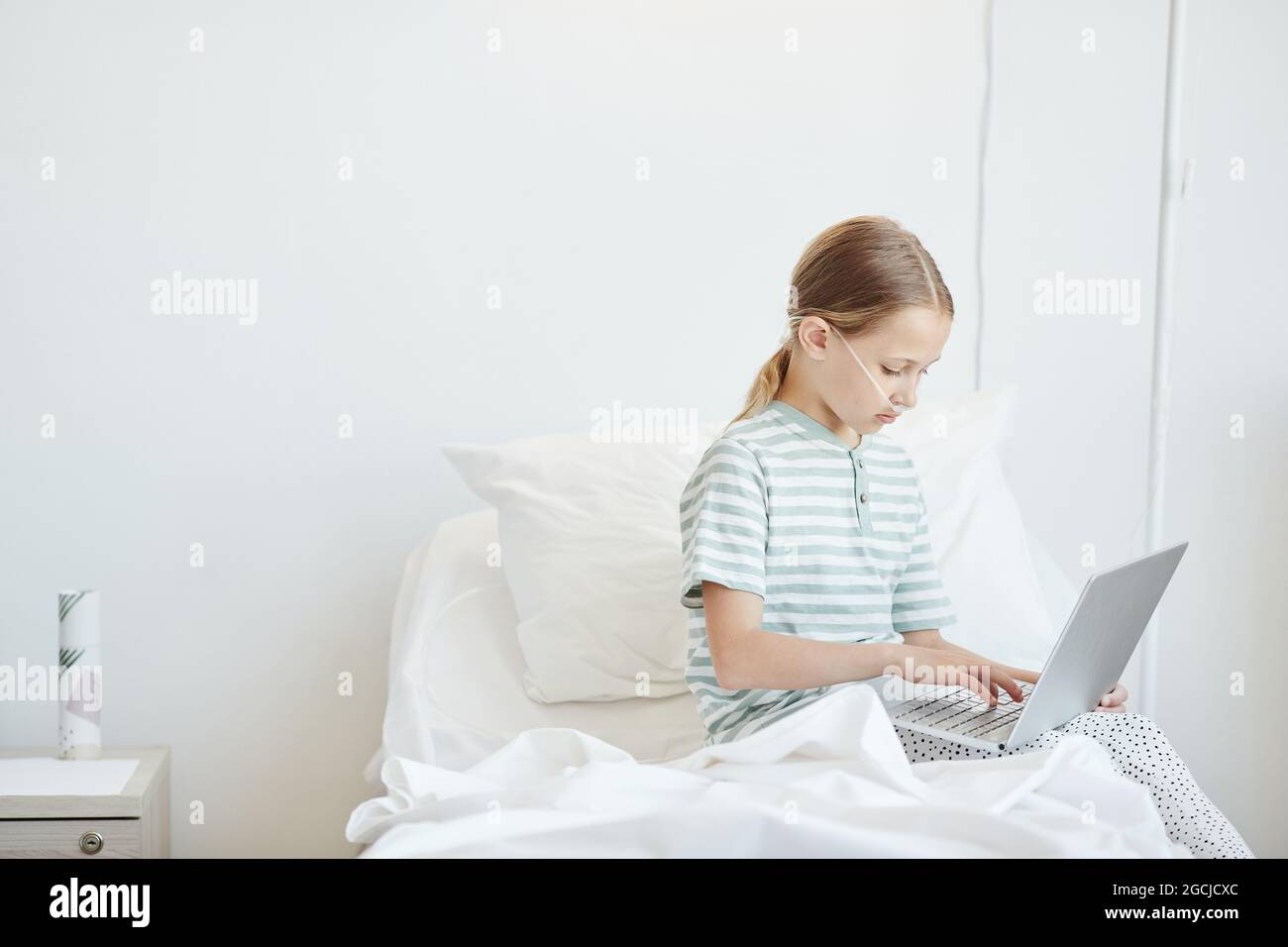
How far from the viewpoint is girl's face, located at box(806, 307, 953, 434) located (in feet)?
4.36

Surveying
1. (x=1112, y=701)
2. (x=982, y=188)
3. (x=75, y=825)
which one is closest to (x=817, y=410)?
(x=1112, y=701)

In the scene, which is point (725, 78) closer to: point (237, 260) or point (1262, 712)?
point (237, 260)

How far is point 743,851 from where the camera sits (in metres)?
0.89

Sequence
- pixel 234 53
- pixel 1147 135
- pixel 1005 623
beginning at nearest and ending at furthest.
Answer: pixel 1005 623
pixel 234 53
pixel 1147 135

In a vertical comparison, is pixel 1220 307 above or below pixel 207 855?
above

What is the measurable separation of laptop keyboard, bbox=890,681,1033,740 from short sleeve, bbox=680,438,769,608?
205mm

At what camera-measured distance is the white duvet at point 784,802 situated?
0.90m

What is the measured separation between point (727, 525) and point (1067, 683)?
36cm

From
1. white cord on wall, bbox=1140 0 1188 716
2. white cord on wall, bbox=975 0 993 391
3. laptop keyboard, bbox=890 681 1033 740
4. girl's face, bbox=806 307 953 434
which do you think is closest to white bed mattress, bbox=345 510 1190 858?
laptop keyboard, bbox=890 681 1033 740

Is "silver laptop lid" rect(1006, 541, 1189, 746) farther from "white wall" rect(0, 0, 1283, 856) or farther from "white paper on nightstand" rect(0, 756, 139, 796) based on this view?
"white paper on nightstand" rect(0, 756, 139, 796)

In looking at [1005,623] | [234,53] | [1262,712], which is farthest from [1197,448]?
[234,53]
